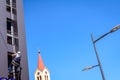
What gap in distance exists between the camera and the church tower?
74.2 meters

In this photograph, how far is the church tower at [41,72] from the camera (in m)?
74.2

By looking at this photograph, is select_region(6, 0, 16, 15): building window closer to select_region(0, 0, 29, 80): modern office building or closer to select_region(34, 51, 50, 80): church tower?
select_region(0, 0, 29, 80): modern office building

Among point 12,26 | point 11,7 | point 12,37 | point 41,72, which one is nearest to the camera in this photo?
point 12,37

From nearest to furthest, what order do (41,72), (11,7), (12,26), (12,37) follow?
(12,37) → (12,26) → (11,7) → (41,72)

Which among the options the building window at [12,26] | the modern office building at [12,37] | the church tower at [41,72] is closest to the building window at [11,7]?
the modern office building at [12,37]

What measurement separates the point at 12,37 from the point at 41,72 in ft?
175

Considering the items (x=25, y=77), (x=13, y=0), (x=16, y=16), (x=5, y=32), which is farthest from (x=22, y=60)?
(x=13, y=0)

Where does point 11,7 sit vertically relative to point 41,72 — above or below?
below

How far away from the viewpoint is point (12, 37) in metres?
22.3

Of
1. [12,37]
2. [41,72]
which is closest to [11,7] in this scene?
[12,37]

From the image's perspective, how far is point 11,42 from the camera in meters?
22.2

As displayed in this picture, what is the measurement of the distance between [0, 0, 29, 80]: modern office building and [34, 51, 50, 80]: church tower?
51.3m

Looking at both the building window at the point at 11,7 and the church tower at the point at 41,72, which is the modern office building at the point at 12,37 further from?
the church tower at the point at 41,72

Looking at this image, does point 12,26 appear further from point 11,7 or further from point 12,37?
point 11,7
